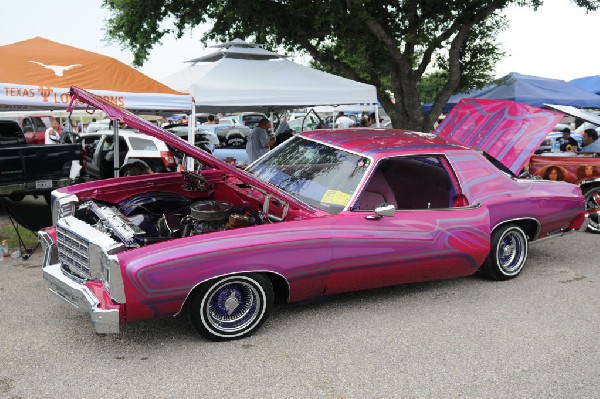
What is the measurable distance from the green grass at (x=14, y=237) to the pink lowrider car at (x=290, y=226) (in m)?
2.47

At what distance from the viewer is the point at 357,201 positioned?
4.72m

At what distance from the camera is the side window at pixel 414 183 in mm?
5276

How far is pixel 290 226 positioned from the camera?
4344 millimetres

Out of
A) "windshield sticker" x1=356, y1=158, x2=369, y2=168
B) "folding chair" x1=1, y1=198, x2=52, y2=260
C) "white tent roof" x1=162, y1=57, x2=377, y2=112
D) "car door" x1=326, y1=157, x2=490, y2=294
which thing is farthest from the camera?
"white tent roof" x1=162, y1=57, x2=377, y2=112

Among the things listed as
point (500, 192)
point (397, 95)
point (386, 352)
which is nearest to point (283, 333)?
point (386, 352)

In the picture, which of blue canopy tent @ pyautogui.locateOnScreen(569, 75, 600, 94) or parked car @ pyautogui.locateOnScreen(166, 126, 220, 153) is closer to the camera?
parked car @ pyautogui.locateOnScreen(166, 126, 220, 153)

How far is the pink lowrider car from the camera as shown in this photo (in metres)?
3.92

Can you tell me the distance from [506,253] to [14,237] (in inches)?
248

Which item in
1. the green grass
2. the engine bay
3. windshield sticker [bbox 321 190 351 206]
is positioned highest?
windshield sticker [bbox 321 190 351 206]

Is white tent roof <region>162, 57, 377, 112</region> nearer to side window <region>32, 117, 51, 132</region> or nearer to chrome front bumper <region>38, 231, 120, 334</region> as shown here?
chrome front bumper <region>38, 231, 120, 334</region>

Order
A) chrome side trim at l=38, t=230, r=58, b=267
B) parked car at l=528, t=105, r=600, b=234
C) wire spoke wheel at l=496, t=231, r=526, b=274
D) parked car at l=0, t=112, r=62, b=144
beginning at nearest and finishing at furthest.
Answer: chrome side trim at l=38, t=230, r=58, b=267 → wire spoke wheel at l=496, t=231, r=526, b=274 → parked car at l=528, t=105, r=600, b=234 → parked car at l=0, t=112, r=62, b=144

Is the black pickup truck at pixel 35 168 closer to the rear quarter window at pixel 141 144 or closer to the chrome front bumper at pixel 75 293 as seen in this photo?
the rear quarter window at pixel 141 144

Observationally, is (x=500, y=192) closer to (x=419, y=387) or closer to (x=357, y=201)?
(x=357, y=201)

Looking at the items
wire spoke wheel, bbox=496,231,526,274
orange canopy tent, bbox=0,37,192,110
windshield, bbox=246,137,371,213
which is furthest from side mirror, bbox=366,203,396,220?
orange canopy tent, bbox=0,37,192,110
